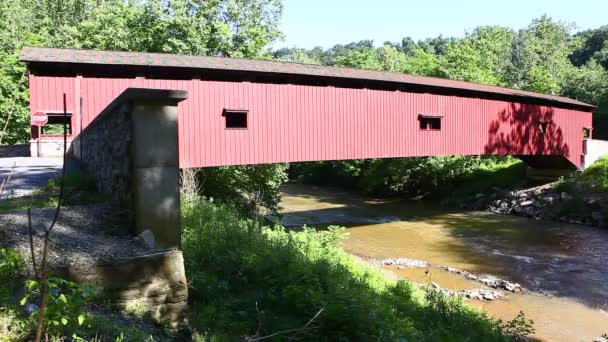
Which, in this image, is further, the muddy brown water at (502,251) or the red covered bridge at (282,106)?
the red covered bridge at (282,106)

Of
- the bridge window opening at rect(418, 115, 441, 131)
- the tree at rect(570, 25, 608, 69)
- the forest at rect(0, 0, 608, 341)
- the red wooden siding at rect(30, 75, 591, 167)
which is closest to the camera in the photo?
the forest at rect(0, 0, 608, 341)

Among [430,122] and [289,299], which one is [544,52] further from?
[289,299]

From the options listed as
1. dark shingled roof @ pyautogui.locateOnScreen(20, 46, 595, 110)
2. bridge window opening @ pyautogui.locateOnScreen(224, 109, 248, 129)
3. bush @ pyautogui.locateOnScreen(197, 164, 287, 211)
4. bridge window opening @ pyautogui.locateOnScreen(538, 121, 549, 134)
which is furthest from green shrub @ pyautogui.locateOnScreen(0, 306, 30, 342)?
bridge window opening @ pyautogui.locateOnScreen(538, 121, 549, 134)

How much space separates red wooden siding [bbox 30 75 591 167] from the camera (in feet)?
33.1

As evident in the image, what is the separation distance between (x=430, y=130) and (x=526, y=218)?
5927 mm

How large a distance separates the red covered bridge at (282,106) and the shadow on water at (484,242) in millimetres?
2590

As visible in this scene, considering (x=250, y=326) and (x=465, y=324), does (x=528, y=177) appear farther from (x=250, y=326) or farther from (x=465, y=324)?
(x=250, y=326)

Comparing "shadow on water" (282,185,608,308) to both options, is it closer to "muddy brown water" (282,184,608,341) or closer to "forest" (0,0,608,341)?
"muddy brown water" (282,184,608,341)

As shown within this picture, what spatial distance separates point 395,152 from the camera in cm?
1348

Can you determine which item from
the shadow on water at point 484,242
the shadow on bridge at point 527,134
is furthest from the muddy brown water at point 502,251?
the shadow on bridge at point 527,134

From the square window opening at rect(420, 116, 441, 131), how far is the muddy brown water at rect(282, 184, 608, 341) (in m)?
3.36

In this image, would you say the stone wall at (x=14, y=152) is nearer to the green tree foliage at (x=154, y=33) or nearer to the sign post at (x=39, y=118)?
the green tree foliage at (x=154, y=33)

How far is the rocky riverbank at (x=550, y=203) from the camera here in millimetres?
15727

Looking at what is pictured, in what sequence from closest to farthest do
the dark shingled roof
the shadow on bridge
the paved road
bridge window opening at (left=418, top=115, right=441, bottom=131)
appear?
the paved road → the dark shingled roof → bridge window opening at (left=418, top=115, right=441, bottom=131) → the shadow on bridge
